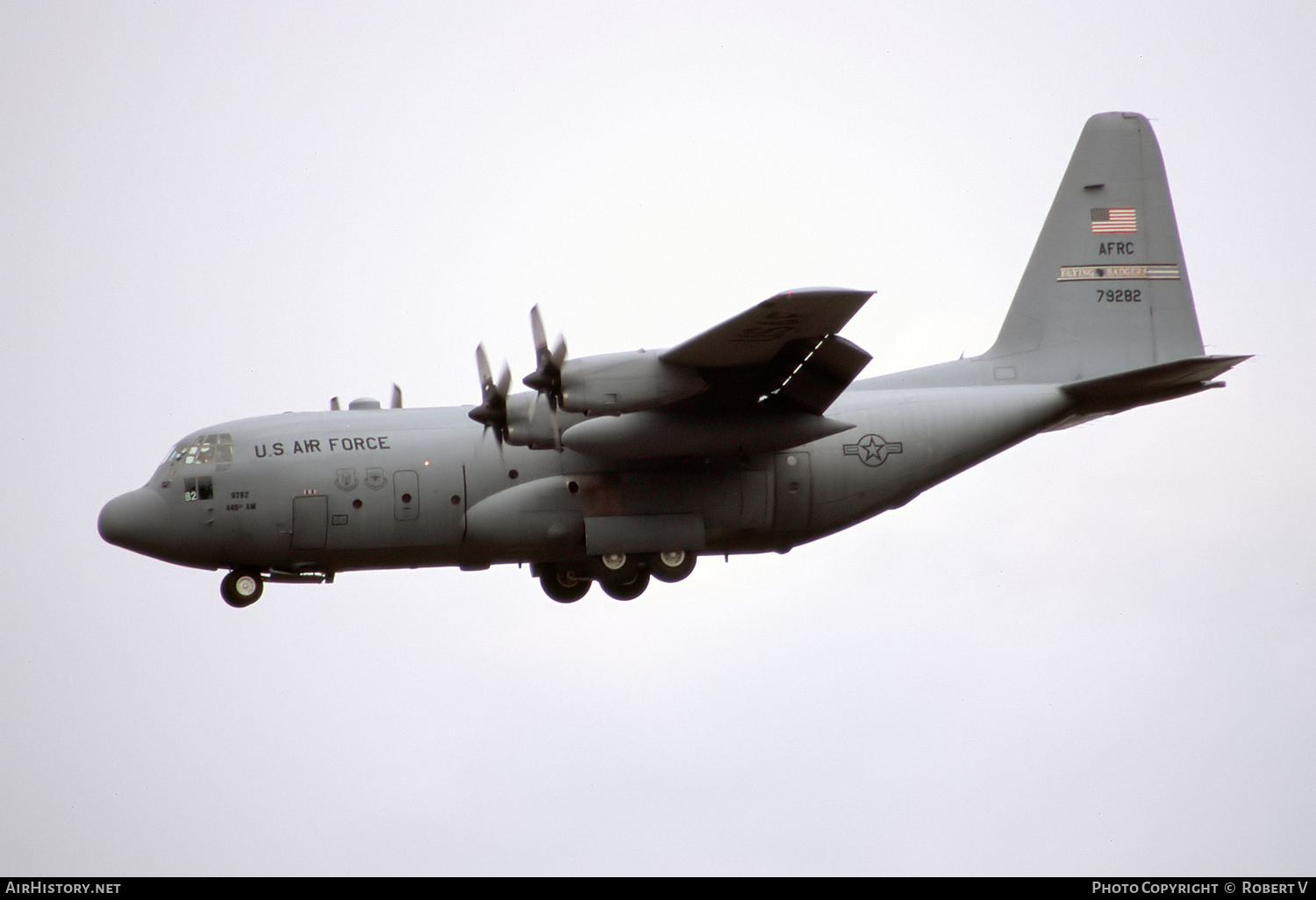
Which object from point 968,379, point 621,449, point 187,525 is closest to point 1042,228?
point 968,379

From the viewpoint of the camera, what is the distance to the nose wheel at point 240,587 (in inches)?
989

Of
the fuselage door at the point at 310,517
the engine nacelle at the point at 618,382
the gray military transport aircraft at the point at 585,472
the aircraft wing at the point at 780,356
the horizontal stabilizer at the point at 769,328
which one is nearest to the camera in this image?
the horizontal stabilizer at the point at 769,328

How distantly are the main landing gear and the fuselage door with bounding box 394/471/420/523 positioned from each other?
2.87m

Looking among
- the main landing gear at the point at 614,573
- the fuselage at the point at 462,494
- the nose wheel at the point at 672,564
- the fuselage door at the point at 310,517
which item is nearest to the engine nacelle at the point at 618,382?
the fuselage at the point at 462,494

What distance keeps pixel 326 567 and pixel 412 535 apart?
1649 mm

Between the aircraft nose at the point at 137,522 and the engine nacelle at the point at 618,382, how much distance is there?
7.11 meters

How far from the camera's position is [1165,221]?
2750 cm

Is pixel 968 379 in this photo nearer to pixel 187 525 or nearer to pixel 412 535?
pixel 412 535

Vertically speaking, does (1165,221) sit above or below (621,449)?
above

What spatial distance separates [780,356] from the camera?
22.6 metres

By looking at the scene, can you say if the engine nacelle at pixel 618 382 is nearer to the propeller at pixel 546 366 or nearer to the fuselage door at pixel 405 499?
the propeller at pixel 546 366
